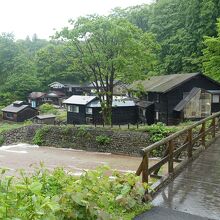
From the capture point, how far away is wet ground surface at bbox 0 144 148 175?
2056 cm

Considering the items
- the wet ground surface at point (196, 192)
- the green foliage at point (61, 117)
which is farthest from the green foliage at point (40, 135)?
the wet ground surface at point (196, 192)

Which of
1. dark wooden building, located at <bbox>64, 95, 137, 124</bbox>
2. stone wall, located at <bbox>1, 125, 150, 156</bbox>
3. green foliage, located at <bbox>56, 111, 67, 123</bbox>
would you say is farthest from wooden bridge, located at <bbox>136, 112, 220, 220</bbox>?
green foliage, located at <bbox>56, 111, 67, 123</bbox>

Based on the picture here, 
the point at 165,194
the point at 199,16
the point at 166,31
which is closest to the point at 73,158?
the point at 165,194

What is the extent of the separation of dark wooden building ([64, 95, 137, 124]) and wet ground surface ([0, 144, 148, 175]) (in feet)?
27.5

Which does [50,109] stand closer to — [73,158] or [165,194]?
[73,158]

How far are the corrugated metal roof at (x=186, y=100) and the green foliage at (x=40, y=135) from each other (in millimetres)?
11821

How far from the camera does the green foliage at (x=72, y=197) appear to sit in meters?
3.62

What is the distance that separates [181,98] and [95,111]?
384 inches

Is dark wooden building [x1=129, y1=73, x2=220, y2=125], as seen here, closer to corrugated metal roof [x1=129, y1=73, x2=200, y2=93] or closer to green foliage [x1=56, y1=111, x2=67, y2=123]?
corrugated metal roof [x1=129, y1=73, x2=200, y2=93]

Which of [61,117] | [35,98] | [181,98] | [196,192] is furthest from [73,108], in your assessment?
[196,192]

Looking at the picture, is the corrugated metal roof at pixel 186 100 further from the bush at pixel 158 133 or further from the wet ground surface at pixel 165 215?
the wet ground surface at pixel 165 215

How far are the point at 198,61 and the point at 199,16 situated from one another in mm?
6789

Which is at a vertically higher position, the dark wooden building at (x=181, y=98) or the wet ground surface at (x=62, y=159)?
the dark wooden building at (x=181, y=98)

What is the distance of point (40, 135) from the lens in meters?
28.9
